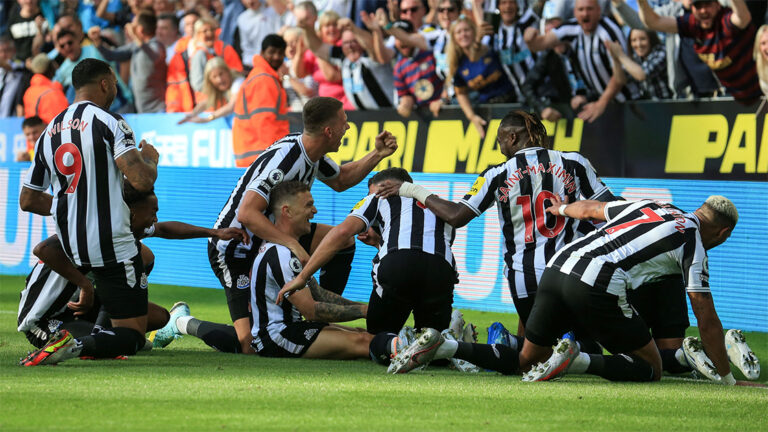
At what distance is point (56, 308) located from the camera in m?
7.24

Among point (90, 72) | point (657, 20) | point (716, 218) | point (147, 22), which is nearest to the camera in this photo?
point (716, 218)

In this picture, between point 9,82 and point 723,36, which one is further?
point 9,82

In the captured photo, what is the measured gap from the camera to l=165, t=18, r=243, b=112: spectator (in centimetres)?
1427

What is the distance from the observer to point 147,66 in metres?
15.2

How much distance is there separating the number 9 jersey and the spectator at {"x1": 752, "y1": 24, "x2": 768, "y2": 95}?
3074mm

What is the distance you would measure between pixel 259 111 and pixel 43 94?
16.4 feet

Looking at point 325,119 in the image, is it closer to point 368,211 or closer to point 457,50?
point 368,211

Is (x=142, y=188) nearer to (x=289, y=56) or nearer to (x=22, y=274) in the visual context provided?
(x=289, y=56)

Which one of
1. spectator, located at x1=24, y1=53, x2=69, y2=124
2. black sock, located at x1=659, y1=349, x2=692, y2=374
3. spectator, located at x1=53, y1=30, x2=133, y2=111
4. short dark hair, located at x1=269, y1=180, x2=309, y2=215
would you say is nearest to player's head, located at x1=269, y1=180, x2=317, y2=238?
short dark hair, located at x1=269, y1=180, x2=309, y2=215

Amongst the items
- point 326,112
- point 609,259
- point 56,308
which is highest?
point 326,112

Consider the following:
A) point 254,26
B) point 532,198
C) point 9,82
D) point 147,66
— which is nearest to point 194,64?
point 254,26

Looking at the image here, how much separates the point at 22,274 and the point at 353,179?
26.5 ft

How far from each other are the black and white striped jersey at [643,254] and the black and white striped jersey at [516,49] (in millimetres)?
5219

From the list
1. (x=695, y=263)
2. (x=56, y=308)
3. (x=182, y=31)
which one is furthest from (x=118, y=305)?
(x=182, y=31)
